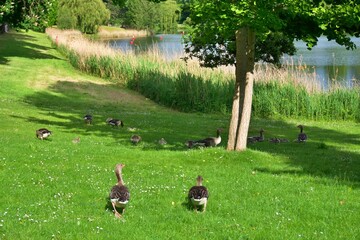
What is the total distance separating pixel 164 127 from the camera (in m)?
26.5

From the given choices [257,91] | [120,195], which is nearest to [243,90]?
[120,195]

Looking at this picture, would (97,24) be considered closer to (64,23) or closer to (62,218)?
(64,23)

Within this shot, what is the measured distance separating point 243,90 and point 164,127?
8.87 metres

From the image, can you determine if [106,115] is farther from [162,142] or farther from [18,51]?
[18,51]

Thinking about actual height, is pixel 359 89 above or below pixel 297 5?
below

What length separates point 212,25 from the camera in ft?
52.4

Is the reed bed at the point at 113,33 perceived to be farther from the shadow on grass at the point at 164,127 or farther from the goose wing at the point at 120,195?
the goose wing at the point at 120,195

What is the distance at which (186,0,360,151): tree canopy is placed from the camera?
49.5ft

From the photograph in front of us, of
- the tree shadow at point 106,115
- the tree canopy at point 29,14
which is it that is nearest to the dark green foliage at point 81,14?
the tree canopy at point 29,14

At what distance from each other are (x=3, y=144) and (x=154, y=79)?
20956 millimetres

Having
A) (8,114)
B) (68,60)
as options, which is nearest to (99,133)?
(8,114)

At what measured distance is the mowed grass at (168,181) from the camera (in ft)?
34.1

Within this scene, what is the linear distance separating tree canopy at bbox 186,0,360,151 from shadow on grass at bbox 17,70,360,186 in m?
2.33

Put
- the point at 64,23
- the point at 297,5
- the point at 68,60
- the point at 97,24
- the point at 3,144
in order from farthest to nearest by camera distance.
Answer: the point at 97,24 < the point at 64,23 < the point at 68,60 < the point at 3,144 < the point at 297,5
